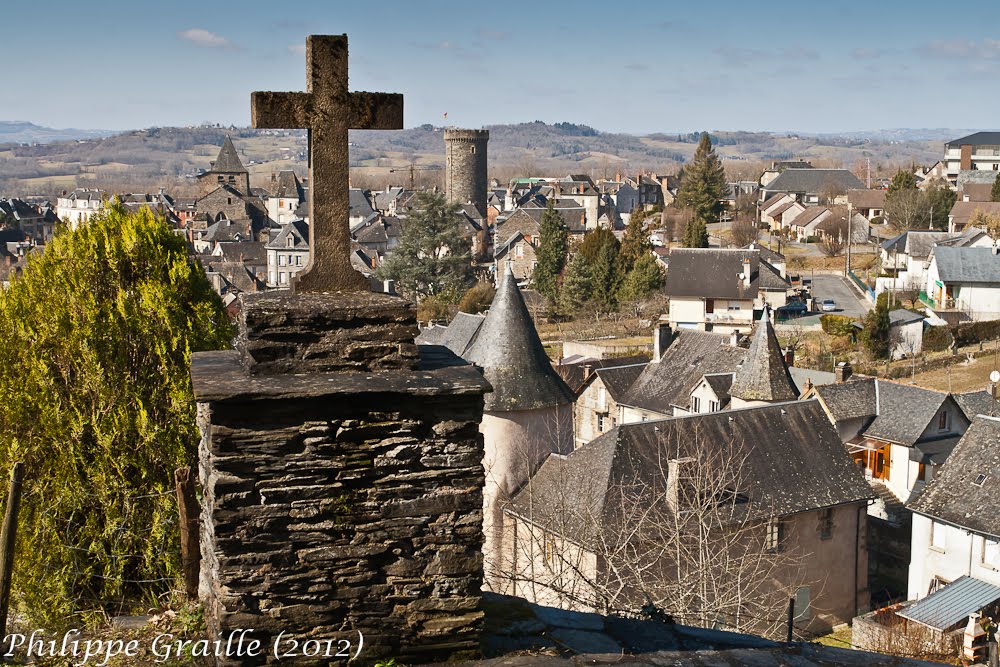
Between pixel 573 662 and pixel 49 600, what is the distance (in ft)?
19.9

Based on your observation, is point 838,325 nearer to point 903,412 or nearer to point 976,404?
point 976,404

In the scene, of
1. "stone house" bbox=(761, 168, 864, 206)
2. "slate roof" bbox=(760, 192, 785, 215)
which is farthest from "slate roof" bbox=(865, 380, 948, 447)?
"stone house" bbox=(761, 168, 864, 206)

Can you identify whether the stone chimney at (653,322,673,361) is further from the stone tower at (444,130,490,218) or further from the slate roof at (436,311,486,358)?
the stone tower at (444,130,490,218)

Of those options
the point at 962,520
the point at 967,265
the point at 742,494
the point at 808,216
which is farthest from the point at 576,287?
the point at 742,494

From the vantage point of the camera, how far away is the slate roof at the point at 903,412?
97.5 feet

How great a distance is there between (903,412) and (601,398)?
963 cm

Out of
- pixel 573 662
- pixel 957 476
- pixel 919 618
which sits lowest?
pixel 919 618

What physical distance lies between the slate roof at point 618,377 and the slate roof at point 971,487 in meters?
12.5

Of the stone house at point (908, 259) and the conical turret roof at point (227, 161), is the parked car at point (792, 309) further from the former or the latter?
the conical turret roof at point (227, 161)

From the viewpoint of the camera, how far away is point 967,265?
166 ft

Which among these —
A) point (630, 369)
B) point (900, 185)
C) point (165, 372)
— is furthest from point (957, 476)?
point (900, 185)

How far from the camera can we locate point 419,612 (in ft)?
17.3

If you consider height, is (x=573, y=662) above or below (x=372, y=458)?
below

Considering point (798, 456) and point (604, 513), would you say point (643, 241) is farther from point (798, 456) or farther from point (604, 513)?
point (604, 513)
